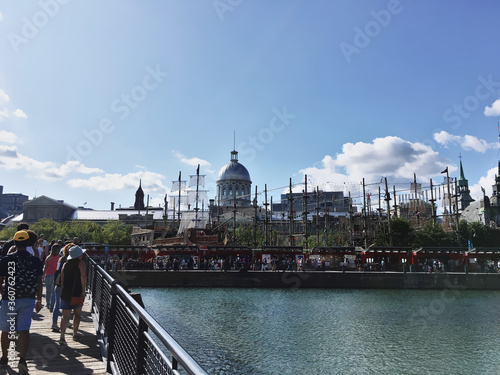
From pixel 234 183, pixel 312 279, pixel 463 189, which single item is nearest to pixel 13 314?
pixel 312 279

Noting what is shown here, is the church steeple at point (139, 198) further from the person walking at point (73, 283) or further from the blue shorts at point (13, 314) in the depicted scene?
the blue shorts at point (13, 314)

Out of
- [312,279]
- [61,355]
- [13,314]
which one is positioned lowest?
[312,279]

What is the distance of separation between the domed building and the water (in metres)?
126

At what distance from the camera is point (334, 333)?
67.6 feet

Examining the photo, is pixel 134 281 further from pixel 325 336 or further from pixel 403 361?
pixel 403 361

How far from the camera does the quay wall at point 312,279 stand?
43125mm

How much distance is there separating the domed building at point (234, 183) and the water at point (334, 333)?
125504 mm

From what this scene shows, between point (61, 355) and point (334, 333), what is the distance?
1601 centimetres

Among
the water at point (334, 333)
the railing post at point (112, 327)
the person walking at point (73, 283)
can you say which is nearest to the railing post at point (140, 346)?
the railing post at point (112, 327)

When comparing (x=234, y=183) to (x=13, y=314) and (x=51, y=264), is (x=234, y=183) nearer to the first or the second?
(x=51, y=264)

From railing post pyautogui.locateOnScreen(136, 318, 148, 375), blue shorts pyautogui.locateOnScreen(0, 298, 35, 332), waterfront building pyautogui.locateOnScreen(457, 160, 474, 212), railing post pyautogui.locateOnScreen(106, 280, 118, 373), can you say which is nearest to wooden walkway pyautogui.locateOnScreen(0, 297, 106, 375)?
railing post pyautogui.locateOnScreen(106, 280, 118, 373)

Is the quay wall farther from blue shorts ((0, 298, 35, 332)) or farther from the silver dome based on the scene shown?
the silver dome

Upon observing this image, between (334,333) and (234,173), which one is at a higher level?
(234,173)

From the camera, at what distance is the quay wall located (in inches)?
1698
